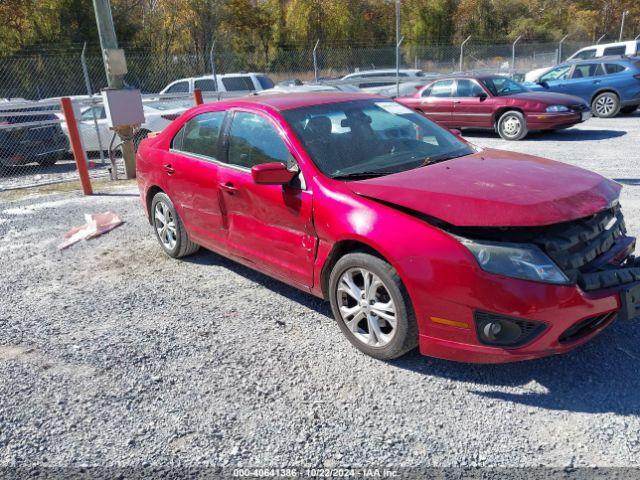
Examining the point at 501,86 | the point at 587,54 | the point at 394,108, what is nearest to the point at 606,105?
the point at 501,86

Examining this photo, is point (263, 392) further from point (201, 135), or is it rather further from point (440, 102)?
point (440, 102)

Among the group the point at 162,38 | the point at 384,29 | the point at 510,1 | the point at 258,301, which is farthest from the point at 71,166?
the point at 510,1

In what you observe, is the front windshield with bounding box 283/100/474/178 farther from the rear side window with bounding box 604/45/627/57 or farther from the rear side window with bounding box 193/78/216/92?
the rear side window with bounding box 604/45/627/57

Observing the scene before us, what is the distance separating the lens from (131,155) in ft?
32.4

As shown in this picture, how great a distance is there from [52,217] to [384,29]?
121ft

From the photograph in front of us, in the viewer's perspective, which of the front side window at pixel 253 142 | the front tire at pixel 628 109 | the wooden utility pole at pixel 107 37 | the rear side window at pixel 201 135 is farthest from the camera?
the front tire at pixel 628 109

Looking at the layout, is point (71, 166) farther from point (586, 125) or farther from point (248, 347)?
point (586, 125)

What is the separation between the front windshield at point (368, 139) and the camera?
382 cm

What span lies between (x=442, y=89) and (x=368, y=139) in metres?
9.75

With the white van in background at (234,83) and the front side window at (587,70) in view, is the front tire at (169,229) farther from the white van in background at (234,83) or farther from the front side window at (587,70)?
the front side window at (587,70)

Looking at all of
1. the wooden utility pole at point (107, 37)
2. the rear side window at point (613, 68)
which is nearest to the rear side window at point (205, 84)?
the wooden utility pole at point (107, 37)

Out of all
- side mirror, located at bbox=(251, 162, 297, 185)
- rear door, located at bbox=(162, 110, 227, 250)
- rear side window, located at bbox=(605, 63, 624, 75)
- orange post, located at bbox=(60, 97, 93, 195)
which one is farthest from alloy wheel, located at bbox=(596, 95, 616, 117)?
side mirror, located at bbox=(251, 162, 297, 185)

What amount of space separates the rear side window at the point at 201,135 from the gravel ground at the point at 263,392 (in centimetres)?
119

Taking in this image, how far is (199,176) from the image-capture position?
469 centimetres
